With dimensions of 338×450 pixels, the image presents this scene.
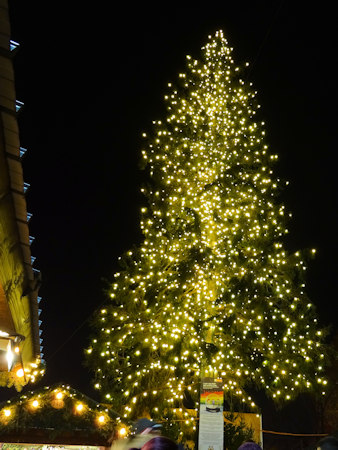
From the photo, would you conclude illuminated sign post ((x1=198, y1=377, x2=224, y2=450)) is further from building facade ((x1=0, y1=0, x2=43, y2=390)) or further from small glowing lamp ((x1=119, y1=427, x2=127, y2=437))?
small glowing lamp ((x1=119, y1=427, x2=127, y2=437))

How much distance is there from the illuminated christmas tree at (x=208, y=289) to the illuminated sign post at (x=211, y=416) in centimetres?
55

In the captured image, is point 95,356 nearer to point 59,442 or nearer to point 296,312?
point 296,312

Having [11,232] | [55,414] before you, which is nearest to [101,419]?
[55,414]

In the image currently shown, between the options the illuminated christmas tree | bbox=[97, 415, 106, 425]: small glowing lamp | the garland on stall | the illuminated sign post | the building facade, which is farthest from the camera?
the illuminated christmas tree

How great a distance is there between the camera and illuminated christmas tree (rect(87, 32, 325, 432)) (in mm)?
9641

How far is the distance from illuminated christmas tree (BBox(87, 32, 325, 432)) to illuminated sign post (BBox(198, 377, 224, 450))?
55 centimetres

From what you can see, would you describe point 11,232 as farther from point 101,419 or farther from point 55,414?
point 101,419

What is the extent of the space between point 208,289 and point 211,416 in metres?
2.96

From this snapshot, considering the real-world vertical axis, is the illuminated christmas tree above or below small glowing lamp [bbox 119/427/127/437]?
above

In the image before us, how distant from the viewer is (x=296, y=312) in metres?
10.6

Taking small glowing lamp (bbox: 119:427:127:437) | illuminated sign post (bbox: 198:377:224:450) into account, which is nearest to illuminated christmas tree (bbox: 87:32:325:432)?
illuminated sign post (bbox: 198:377:224:450)

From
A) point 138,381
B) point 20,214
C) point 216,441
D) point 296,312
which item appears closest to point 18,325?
point 20,214

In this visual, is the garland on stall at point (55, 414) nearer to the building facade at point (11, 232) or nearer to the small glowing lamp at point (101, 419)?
the small glowing lamp at point (101, 419)

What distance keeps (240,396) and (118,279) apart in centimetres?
429
